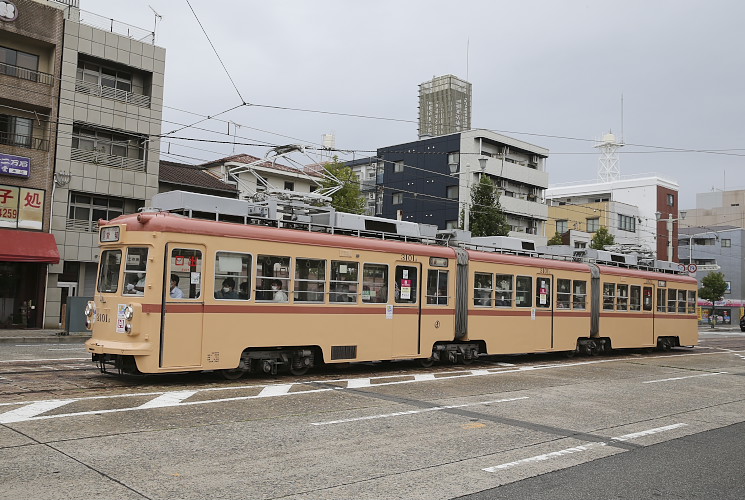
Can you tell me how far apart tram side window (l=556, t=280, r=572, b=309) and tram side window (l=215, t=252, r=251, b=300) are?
10.3 m

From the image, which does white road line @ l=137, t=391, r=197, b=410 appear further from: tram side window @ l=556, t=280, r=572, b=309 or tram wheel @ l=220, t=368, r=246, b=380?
tram side window @ l=556, t=280, r=572, b=309

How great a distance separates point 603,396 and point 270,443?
7153 millimetres

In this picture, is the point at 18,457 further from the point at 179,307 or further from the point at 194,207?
the point at 194,207

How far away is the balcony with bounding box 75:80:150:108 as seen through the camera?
2900 centimetres

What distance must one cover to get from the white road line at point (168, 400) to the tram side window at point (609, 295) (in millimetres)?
14602

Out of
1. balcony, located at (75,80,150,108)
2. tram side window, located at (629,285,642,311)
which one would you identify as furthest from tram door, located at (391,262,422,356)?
balcony, located at (75,80,150,108)

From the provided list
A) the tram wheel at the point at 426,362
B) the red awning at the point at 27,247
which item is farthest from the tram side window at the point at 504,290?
the red awning at the point at 27,247

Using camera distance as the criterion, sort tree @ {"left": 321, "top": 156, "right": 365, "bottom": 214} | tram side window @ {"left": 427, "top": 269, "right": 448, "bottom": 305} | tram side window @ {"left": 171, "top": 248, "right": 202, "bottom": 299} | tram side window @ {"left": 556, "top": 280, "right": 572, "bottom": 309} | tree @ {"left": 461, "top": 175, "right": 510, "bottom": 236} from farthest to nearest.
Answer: tree @ {"left": 461, "top": 175, "right": 510, "bottom": 236}
tree @ {"left": 321, "top": 156, "right": 365, "bottom": 214}
tram side window @ {"left": 556, "top": 280, "right": 572, "bottom": 309}
tram side window @ {"left": 427, "top": 269, "right": 448, "bottom": 305}
tram side window @ {"left": 171, "top": 248, "right": 202, "bottom": 299}

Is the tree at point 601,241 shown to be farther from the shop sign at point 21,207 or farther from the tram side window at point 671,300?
the shop sign at point 21,207

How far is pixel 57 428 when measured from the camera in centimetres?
767

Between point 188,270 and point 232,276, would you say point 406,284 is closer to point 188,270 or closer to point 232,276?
point 232,276

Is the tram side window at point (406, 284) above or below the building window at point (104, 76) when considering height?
below

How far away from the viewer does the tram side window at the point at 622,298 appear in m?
21.7

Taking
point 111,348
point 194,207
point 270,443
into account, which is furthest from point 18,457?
point 194,207
